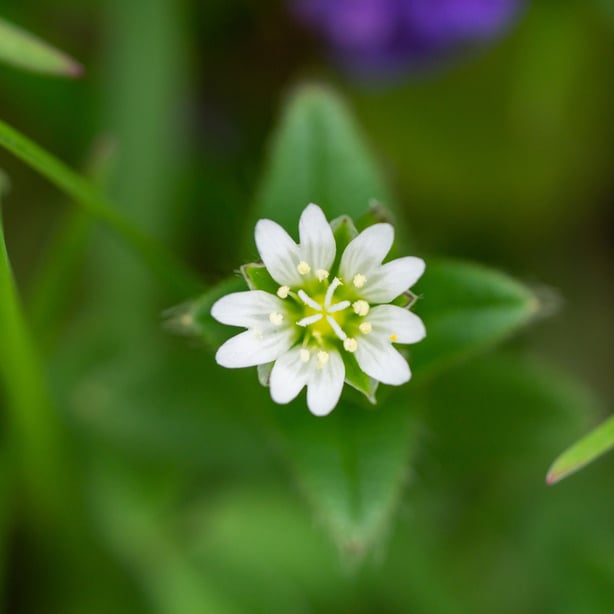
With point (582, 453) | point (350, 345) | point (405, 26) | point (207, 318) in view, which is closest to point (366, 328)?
point (350, 345)

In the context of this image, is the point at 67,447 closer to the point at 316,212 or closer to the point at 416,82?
the point at 316,212

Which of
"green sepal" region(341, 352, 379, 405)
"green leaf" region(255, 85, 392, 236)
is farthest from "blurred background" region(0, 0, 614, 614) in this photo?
"green sepal" region(341, 352, 379, 405)

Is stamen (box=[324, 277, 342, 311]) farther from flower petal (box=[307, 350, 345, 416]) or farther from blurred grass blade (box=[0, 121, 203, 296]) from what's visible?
blurred grass blade (box=[0, 121, 203, 296])

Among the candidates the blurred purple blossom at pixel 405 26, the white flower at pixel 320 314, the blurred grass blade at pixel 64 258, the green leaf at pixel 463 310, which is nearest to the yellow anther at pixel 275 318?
the white flower at pixel 320 314

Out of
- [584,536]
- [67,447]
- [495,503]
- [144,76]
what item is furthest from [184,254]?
[584,536]

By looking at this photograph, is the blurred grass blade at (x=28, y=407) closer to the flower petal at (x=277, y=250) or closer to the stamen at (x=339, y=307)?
the flower petal at (x=277, y=250)

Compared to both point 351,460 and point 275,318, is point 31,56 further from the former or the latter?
point 351,460
